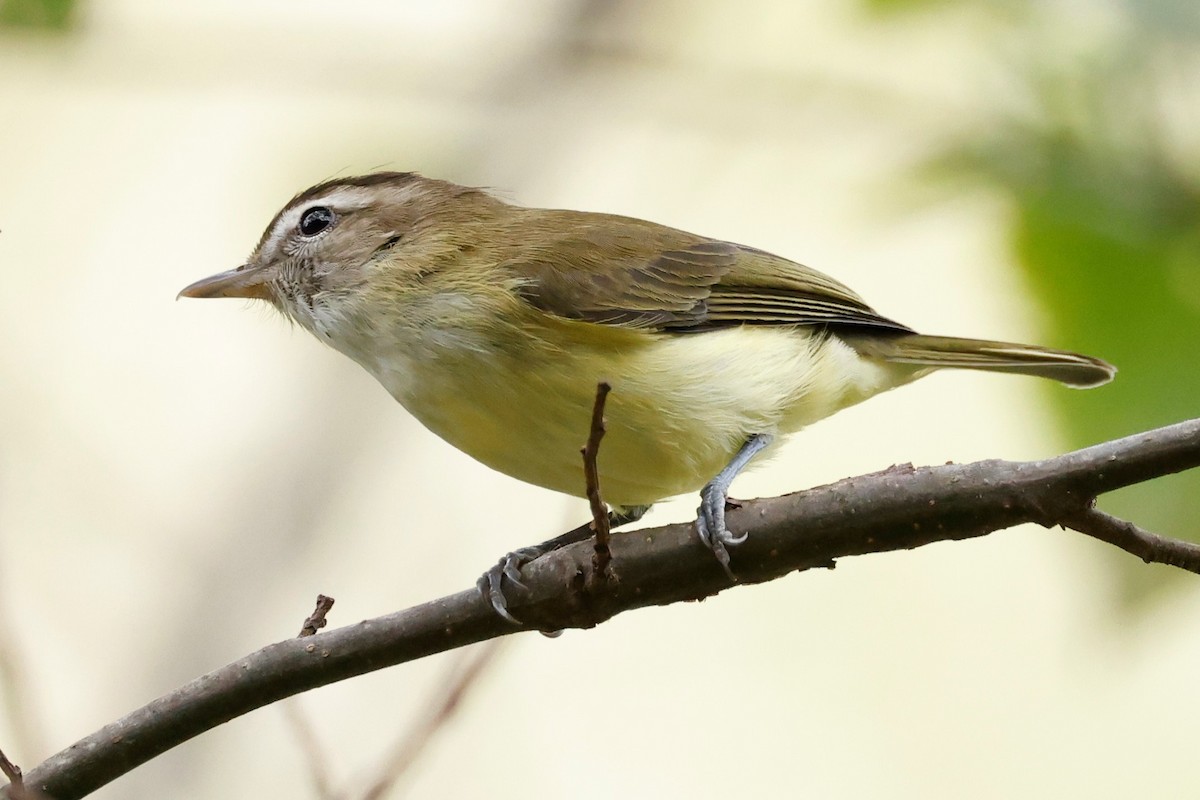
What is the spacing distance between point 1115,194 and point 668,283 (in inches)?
61.4

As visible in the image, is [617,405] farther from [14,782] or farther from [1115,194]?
[14,782]

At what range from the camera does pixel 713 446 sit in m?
3.64

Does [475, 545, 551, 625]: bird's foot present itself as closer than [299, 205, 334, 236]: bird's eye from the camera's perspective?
Yes

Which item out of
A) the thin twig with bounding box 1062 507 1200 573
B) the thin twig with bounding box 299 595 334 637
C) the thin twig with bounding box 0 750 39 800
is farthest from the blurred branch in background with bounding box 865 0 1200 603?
the thin twig with bounding box 0 750 39 800

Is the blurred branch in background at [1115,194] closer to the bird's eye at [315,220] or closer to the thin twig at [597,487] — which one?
the thin twig at [597,487]

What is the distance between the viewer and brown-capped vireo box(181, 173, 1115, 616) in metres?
3.50

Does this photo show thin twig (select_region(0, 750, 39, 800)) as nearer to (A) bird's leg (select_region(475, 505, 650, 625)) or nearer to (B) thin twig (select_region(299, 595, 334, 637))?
(B) thin twig (select_region(299, 595, 334, 637))

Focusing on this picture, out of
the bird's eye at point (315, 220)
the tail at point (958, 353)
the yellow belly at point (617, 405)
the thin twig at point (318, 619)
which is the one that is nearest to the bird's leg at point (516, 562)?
the yellow belly at point (617, 405)

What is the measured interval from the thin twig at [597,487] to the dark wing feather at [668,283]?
3.74ft

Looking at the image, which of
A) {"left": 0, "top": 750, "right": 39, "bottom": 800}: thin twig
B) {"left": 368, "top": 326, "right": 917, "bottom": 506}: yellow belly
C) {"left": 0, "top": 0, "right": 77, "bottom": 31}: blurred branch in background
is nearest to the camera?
{"left": 0, "top": 750, "right": 39, "bottom": 800}: thin twig

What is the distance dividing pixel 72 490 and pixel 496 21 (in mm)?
3065

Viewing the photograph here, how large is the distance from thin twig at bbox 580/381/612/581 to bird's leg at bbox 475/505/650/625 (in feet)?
0.25

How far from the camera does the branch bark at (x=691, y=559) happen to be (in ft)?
7.95

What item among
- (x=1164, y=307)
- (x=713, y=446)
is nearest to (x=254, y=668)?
(x=713, y=446)
